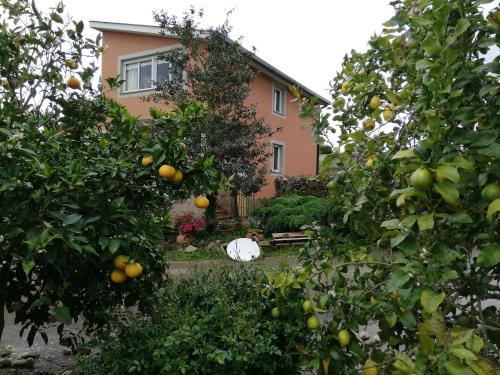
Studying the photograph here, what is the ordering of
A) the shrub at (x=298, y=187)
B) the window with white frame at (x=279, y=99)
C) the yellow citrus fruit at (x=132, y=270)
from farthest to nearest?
the window with white frame at (x=279, y=99), the shrub at (x=298, y=187), the yellow citrus fruit at (x=132, y=270)

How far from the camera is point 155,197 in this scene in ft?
9.48

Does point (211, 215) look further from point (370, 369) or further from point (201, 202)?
point (370, 369)

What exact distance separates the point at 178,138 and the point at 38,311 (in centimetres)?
157

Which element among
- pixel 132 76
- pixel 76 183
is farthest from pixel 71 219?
pixel 132 76

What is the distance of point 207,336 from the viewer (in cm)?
284

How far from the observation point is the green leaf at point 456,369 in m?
1.09

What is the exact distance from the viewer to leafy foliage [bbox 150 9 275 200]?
37.4 feet

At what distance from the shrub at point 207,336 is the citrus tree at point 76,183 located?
0.71 ft

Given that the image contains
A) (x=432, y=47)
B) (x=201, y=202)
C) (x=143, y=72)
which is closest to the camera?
(x=432, y=47)

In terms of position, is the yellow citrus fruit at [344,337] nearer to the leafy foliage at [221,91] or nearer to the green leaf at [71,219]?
the green leaf at [71,219]

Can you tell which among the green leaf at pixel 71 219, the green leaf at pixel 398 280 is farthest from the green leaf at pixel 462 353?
the green leaf at pixel 71 219

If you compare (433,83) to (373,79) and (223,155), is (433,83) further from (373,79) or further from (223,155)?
(223,155)

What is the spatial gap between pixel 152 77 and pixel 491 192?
15588mm

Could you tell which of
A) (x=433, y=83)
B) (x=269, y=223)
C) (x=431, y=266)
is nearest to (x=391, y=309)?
(x=431, y=266)
